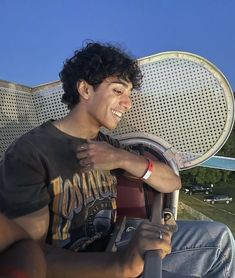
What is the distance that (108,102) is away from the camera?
1.99m

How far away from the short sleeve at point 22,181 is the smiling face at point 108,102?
39 centimetres

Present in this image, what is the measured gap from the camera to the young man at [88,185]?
55.6 inches

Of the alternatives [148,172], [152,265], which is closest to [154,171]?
[148,172]

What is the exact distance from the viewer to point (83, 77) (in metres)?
2.06

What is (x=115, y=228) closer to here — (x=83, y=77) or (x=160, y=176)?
(x=160, y=176)

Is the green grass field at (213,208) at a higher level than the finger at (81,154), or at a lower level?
lower

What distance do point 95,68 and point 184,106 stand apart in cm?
64

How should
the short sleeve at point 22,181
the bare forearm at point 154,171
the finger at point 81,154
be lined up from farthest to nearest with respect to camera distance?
the bare forearm at point 154,171, the finger at point 81,154, the short sleeve at point 22,181

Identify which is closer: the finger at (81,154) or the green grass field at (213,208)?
the finger at (81,154)

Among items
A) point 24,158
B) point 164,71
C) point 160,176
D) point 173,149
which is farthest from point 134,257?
point 164,71

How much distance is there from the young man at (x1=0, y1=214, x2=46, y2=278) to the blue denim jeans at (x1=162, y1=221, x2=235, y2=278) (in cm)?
82

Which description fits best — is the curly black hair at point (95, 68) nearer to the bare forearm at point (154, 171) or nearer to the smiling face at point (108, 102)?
the smiling face at point (108, 102)

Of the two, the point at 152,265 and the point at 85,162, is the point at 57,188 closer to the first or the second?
the point at 85,162

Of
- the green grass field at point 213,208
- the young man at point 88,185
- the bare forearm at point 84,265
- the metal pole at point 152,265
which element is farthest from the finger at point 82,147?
the green grass field at point 213,208
